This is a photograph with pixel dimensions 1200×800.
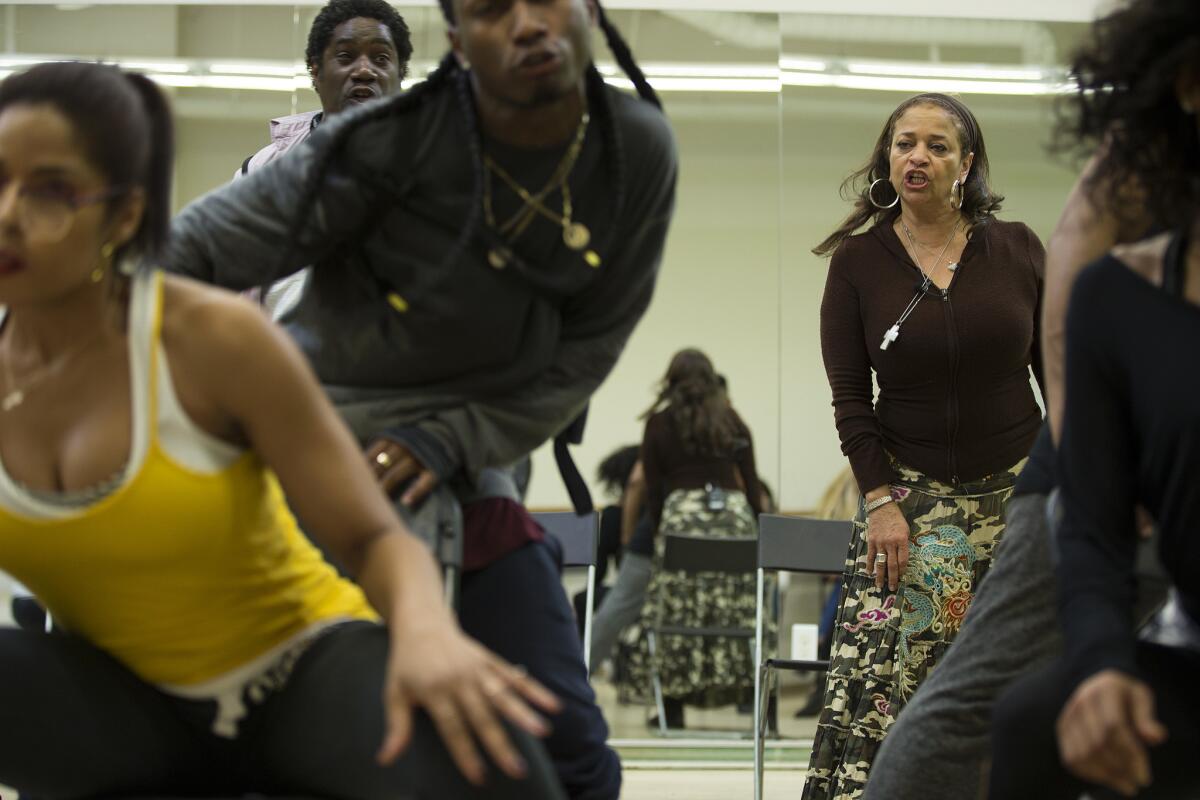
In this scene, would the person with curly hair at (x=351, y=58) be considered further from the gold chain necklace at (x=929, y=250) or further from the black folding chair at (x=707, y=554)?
the black folding chair at (x=707, y=554)

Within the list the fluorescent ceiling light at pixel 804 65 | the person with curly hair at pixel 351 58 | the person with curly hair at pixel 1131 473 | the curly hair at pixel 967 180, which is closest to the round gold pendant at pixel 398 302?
the person with curly hair at pixel 1131 473

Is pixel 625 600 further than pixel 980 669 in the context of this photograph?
Yes

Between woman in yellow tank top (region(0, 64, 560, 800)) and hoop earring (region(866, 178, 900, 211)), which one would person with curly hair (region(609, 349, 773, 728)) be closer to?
hoop earring (region(866, 178, 900, 211))

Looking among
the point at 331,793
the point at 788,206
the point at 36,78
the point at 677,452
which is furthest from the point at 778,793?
the point at 36,78

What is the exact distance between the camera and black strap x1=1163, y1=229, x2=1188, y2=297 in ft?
5.21

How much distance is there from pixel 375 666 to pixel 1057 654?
3.07 feet

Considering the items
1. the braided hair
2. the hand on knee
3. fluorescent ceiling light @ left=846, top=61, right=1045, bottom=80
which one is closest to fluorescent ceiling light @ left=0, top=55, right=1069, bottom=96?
fluorescent ceiling light @ left=846, top=61, right=1045, bottom=80

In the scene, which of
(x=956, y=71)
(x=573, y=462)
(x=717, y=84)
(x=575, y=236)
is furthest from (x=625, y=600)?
(x=575, y=236)

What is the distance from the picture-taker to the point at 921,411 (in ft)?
10.6

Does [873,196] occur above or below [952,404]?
above

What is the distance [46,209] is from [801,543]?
2952mm

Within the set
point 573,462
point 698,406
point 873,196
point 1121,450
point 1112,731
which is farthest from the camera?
point 698,406

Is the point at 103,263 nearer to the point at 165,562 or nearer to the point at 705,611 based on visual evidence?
the point at 165,562

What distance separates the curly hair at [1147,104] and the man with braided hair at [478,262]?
0.60 meters
